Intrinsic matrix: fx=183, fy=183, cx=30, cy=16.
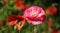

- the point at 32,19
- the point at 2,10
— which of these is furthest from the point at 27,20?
the point at 2,10

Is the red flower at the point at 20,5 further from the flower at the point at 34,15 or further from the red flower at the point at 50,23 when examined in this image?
the red flower at the point at 50,23

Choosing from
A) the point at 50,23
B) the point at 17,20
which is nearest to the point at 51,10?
the point at 50,23

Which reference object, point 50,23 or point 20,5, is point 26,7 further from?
point 50,23

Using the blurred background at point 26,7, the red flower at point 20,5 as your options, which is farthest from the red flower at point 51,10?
the red flower at point 20,5

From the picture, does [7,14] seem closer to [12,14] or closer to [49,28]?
[12,14]

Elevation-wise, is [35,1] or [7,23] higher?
[35,1]

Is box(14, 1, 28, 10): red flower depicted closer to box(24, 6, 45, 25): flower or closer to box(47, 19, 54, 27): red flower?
box(24, 6, 45, 25): flower
